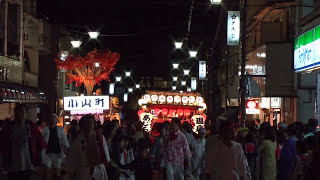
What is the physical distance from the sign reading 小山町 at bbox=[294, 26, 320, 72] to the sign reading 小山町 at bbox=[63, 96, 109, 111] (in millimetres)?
12468

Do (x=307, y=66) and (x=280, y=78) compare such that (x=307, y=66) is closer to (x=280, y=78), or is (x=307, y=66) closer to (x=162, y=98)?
(x=280, y=78)

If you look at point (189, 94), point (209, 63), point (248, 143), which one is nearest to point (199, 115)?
point (189, 94)

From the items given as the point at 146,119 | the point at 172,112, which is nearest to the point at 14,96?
the point at 146,119

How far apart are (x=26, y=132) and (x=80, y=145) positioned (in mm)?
1059

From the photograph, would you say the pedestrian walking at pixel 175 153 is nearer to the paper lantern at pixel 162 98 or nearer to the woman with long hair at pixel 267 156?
the woman with long hair at pixel 267 156

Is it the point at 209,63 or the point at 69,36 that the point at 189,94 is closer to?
the point at 69,36

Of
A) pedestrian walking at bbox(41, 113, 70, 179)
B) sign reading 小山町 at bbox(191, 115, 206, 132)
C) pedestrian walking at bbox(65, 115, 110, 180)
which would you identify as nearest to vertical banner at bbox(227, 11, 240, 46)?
sign reading 小山町 at bbox(191, 115, 206, 132)

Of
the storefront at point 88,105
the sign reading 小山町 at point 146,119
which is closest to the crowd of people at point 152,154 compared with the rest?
the storefront at point 88,105

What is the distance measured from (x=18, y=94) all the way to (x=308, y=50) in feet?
56.7

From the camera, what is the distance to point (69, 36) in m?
48.2

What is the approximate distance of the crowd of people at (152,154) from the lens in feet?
31.9

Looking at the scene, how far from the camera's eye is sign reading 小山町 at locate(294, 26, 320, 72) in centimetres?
1725

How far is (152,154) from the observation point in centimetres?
1575

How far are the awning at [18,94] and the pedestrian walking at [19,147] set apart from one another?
17.3m
